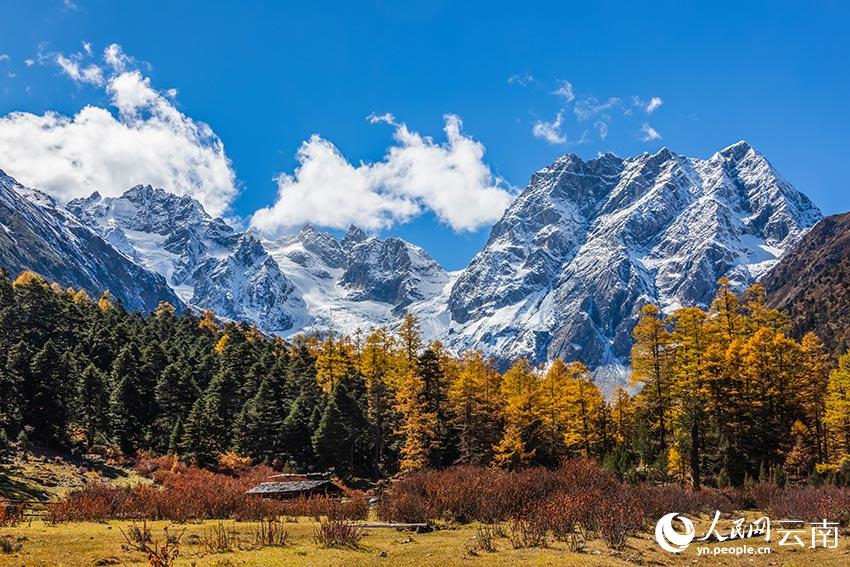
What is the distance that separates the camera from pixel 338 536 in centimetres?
1981

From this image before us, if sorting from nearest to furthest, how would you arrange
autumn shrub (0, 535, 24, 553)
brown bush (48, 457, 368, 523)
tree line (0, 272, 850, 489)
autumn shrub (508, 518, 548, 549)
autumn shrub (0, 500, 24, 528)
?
autumn shrub (0, 535, 24, 553)
autumn shrub (508, 518, 548, 549)
autumn shrub (0, 500, 24, 528)
brown bush (48, 457, 368, 523)
tree line (0, 272, 850, 489)

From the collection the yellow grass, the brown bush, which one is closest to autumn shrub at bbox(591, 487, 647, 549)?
the yellow grass

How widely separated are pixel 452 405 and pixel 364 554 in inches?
1626

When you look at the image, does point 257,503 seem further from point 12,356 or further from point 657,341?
point 12,356

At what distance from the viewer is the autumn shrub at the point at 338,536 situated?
766 inches

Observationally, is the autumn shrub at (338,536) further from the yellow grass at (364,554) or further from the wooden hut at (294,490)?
the wooden hut at (294,490)

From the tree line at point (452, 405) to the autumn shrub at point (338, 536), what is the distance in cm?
3108

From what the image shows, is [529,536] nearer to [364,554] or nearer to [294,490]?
[364,554]

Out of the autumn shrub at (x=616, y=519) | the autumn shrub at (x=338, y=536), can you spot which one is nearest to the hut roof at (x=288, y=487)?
the autumn shrub at (x=338, y=536)

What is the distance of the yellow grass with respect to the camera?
640 inches

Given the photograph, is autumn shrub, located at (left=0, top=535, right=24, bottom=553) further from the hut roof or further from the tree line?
the tree line

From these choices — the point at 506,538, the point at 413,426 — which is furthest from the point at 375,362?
the point at 506,538

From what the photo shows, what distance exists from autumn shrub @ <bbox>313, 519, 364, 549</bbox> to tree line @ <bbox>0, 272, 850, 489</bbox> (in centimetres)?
3108

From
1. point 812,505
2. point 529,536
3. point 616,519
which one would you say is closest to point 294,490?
point 529,536
